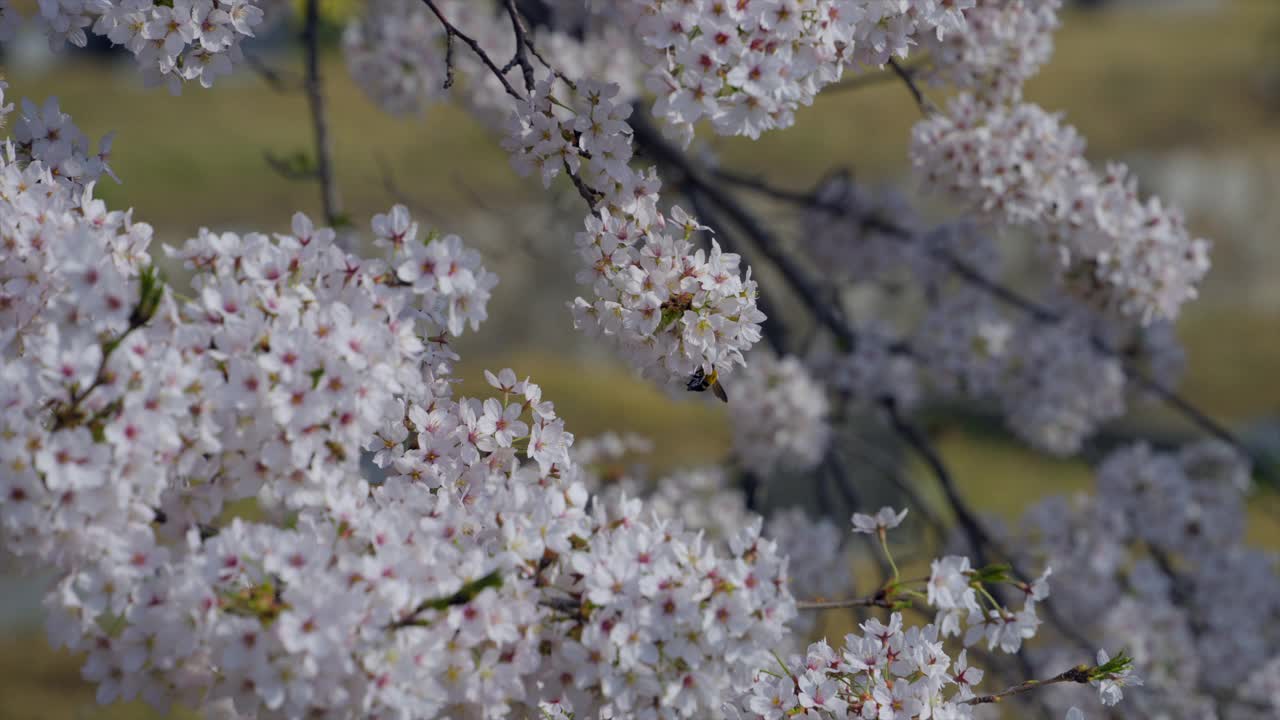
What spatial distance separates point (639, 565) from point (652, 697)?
212 mm

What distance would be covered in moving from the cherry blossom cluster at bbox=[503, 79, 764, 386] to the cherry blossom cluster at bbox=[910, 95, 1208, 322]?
1261mm

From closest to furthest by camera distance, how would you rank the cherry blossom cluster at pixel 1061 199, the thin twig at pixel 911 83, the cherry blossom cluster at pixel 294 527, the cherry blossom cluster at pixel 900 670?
the cherry blossom cluster at pixel 294 527, the cherry blossom cluster at pixel 900 670, the thin twig at pixel 911 83, the cherry blossom cluster at pixel 1061 199

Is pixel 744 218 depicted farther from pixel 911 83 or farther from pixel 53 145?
pixel 53 145

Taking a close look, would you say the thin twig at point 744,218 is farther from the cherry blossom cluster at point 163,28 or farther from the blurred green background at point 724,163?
the blurred green background at point 724,163

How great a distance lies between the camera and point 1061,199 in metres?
3.44

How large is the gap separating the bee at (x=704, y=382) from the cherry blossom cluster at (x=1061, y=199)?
4.33 feet

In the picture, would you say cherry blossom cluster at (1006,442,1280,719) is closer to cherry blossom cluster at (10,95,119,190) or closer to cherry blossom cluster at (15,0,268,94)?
cherry blossom cluster at (15,0,268,94)

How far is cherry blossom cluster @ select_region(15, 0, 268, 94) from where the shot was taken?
7.53 feet

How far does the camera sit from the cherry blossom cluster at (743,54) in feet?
7.08

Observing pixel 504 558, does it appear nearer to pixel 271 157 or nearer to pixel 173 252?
pixel 173 252

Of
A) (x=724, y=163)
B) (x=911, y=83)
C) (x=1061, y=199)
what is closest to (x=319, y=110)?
(x=911, y=83)

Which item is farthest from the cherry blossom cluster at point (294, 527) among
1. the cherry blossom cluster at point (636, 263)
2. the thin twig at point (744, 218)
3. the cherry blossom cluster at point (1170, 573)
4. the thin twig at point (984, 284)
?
the cherry blossom cluster at point (1170, 573)

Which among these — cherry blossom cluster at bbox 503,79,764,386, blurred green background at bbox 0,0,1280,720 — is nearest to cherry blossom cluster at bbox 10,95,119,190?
cherry blossom cluster at bbox 503,79,764,386

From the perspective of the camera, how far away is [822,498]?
4.65m
